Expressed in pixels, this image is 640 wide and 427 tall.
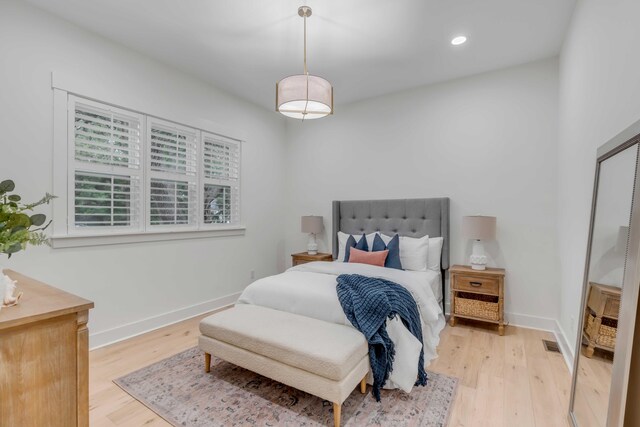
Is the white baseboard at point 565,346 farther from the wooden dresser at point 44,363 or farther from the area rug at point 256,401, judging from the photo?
the wooden dresser at point 44,363

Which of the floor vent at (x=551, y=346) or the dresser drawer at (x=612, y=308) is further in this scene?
the floor vent at (x=551, y=346)

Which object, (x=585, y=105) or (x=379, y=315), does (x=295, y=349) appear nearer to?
(x=379, y=315)

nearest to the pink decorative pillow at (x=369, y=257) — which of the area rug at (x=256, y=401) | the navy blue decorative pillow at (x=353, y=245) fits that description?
the navy blue decorative pillow at (x=353, y=245)

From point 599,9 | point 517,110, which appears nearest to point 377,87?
point 517,110

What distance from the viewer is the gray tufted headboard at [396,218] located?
3613mm

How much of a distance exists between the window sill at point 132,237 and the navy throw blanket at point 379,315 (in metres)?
2.05

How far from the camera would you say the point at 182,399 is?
2037mm

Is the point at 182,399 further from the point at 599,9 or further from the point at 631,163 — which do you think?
the point at 599,9

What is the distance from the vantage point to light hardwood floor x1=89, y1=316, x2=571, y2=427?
1.86 m

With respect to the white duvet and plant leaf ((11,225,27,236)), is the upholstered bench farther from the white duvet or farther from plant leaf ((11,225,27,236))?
plant leaf ((11,225,27,236))

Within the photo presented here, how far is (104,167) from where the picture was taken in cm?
282

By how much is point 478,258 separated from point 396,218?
1051 mm

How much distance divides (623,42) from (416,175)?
240 centimetres

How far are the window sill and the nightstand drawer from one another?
2.81 metres
